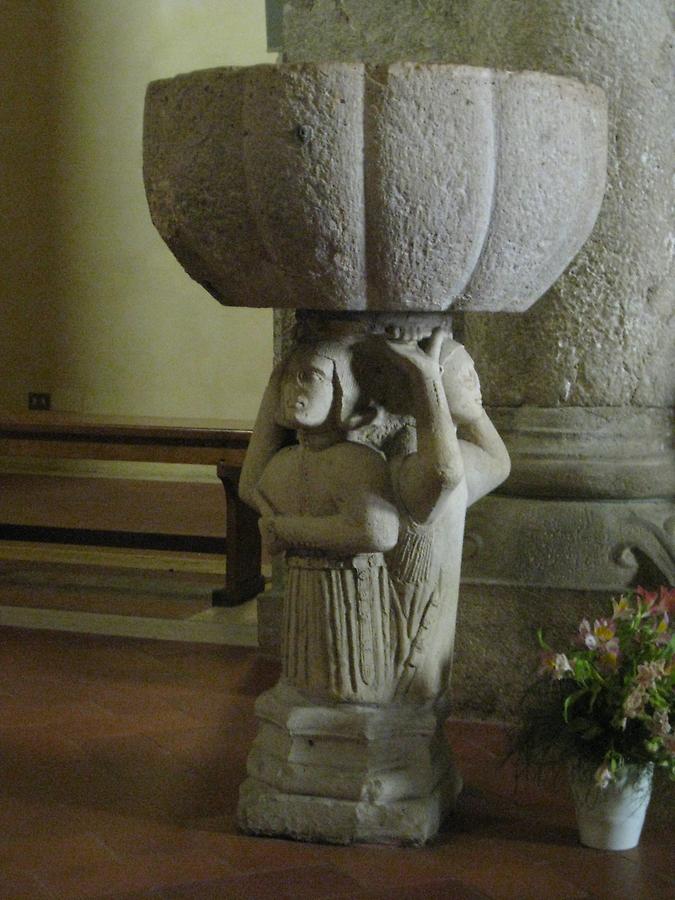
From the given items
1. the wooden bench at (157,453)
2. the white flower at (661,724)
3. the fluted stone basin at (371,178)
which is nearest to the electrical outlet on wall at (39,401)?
the wooden bench at (157,453)

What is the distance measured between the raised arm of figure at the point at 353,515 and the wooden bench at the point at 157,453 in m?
2.18

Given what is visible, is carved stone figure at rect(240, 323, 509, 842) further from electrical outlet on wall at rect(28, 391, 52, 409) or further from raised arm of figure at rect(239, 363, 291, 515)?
electrical outlet on wall at rect(28, 391, 52, 409)

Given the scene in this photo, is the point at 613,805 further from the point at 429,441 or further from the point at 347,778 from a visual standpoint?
the point at 429,441

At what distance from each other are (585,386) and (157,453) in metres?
2.37

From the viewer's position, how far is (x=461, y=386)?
2.95 meters

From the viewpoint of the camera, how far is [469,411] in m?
2.98

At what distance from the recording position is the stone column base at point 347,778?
2.90 meters

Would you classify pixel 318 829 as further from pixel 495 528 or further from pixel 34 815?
pixel 495 528

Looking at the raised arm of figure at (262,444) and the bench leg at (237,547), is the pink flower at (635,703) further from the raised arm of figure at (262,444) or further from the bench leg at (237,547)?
the bench leg at (237,547)

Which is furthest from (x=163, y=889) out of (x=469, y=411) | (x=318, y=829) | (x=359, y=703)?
(x=469, y=411)

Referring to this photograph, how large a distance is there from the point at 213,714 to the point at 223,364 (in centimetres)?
467

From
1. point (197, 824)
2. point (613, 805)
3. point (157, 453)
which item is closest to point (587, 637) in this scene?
point (613, 805)

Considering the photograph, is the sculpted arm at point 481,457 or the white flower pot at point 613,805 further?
the sculpted arm at point 481,457

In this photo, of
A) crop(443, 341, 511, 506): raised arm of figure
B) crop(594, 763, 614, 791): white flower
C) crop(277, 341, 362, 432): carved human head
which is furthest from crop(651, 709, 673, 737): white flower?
crop(277, 341, 362, 432): carved human head
